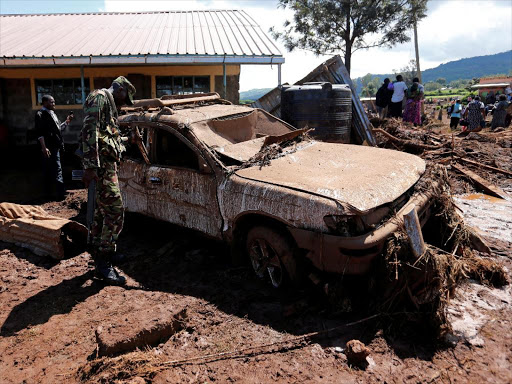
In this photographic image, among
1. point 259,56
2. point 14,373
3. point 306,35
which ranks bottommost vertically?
point 14,373

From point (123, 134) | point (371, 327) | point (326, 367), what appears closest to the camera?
point (326, 367)

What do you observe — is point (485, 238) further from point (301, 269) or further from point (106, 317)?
point (106, 317)

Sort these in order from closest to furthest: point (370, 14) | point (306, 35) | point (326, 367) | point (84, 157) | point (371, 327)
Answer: point (326, 367) < point (371, 327) < point (84, 157) < point (370, 14) < point (306, 35)

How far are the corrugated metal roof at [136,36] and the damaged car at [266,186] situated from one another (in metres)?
4.36

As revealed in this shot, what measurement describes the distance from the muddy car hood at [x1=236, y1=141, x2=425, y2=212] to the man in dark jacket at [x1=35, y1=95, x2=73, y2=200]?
14.3 feet

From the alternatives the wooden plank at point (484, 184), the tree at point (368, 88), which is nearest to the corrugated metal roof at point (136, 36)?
the wooden plank at point (484, 184)

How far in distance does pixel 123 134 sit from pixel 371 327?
3756 millimetres

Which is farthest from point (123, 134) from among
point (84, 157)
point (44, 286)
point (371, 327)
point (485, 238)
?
point (485, 238)

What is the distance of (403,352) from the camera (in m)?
2.93

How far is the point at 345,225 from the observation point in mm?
3162

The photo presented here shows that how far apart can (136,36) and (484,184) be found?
884 cm

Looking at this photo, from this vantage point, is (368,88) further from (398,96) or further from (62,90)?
(62,90)

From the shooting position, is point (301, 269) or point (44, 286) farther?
point (44, 286)

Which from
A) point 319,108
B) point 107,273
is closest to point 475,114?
point 319,108
